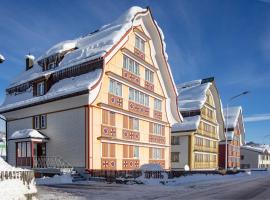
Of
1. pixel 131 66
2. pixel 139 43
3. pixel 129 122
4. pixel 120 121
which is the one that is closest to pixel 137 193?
pixel 120 121

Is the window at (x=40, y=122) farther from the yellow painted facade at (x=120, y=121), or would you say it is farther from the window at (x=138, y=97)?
the window at (x=138, y=97)

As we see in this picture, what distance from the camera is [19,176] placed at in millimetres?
11055

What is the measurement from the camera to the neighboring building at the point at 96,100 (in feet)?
87.9

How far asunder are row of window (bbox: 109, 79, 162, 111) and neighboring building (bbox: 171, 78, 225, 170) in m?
12.1

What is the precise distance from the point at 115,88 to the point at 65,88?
4458 millimetres

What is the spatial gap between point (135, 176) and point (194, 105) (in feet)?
91.0

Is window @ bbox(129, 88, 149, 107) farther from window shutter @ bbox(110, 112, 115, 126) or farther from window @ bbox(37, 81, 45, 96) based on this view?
window @ bbox(37, 81, 45, 96)

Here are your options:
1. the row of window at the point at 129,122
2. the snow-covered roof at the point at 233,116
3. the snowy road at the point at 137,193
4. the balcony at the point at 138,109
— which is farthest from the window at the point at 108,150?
the snow-covered roof at the point at 233,116

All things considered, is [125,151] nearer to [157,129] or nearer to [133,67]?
[157,129]

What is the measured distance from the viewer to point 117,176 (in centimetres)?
2322

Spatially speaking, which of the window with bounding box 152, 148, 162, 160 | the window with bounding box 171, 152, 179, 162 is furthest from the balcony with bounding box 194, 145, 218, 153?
the window with bounding box 152, 148, 162, 160

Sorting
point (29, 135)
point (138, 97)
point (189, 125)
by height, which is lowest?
point (29, 135)

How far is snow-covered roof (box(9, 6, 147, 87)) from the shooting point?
27922mm

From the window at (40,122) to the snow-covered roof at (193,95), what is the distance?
82.7ft
